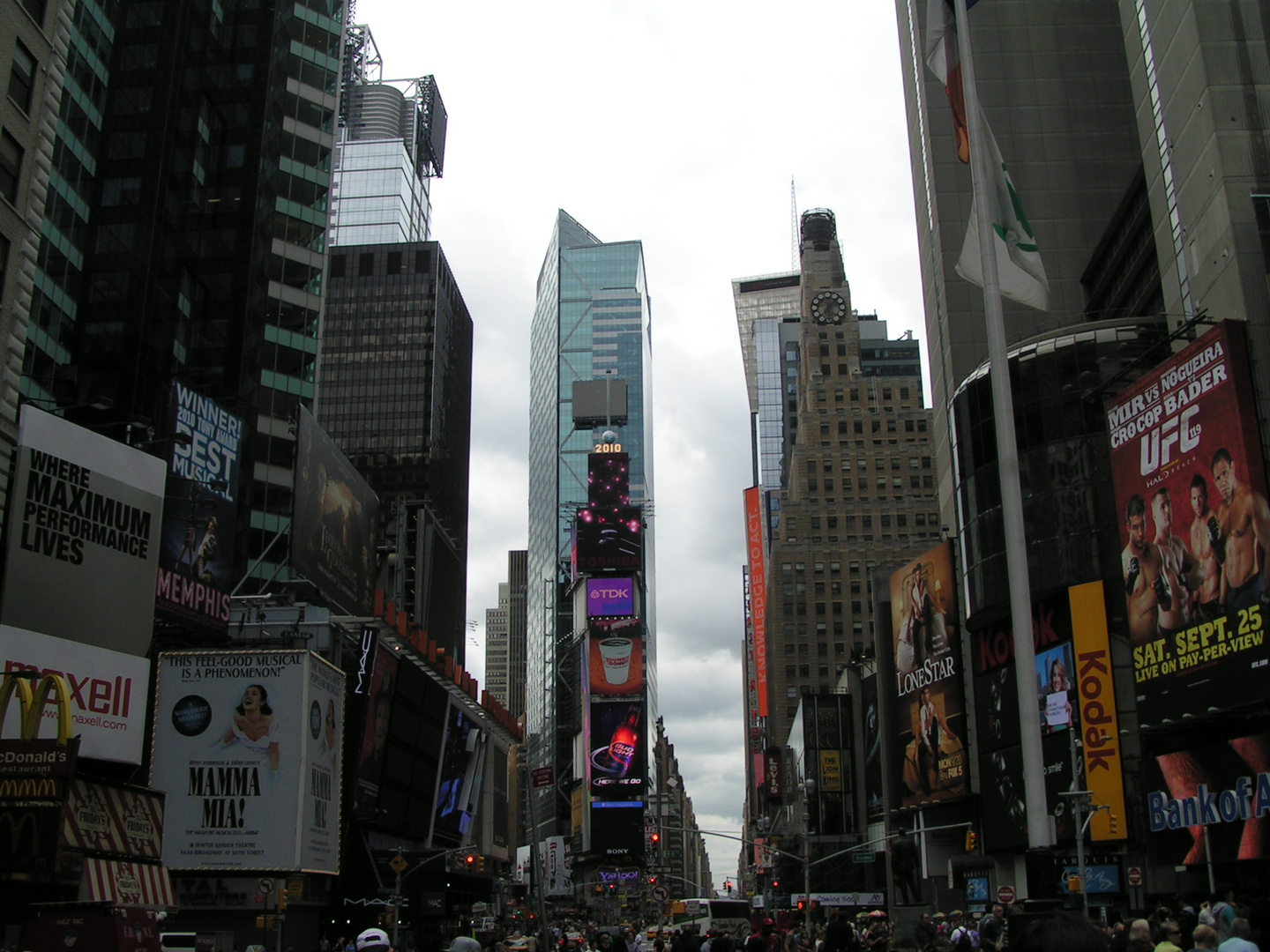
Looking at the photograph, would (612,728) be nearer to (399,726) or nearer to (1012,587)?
(399,726)

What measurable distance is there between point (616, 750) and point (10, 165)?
130345 mm

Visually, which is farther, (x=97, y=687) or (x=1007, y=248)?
(x=97, y=687)

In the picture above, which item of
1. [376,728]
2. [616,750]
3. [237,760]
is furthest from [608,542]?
[237,760]

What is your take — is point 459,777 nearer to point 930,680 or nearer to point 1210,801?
point 930,680

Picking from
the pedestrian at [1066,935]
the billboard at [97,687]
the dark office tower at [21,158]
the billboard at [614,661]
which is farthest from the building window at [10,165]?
the billboard at [614,661]

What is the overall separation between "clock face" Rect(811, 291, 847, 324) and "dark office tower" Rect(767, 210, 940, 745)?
241 inches

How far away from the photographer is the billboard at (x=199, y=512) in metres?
49.8

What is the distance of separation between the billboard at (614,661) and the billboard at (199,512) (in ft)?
342

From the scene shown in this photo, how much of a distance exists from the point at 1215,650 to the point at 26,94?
4080cm

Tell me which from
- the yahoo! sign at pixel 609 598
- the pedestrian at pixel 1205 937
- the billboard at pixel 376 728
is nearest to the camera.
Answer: the pedestrian at pixel 1205 937

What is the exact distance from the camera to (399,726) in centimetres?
6322

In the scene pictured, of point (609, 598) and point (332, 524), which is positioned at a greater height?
point (609, 598)

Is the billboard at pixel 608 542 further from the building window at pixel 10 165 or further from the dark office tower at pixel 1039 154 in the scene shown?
the building window at pixel 10 165

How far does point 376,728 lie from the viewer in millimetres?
59875
